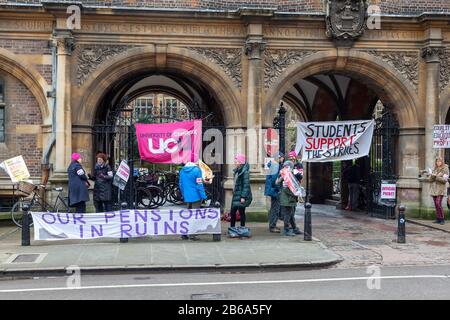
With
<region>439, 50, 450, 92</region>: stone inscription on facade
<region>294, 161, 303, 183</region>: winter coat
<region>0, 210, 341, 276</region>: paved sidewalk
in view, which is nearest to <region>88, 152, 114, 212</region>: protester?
<region>0, 210, 341, 276</region>: paved sidewalk

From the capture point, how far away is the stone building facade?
14.7m

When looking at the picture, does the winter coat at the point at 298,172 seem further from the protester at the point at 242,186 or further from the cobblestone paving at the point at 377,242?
the cobblestone paving at the point at 377,242

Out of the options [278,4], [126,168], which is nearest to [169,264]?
[126,168]

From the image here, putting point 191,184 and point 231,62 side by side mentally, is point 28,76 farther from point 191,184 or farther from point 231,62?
point 191,184

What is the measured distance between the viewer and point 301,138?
626 inches

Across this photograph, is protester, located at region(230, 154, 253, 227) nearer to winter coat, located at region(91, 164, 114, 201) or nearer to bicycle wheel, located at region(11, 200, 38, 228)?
winter coat, located at region(91, 164, 114, 201)

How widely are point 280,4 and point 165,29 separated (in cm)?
324

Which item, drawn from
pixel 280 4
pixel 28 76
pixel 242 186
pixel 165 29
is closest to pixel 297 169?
pixel 242 186

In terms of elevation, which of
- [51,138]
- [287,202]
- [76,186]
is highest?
[51,138]

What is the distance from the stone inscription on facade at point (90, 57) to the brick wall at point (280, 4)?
115 centimetres

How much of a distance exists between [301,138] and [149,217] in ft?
20.1

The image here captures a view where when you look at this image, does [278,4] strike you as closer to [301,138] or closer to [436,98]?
[301,138]

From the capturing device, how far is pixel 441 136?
49.6 feet

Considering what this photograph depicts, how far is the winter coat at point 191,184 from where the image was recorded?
475 inches
